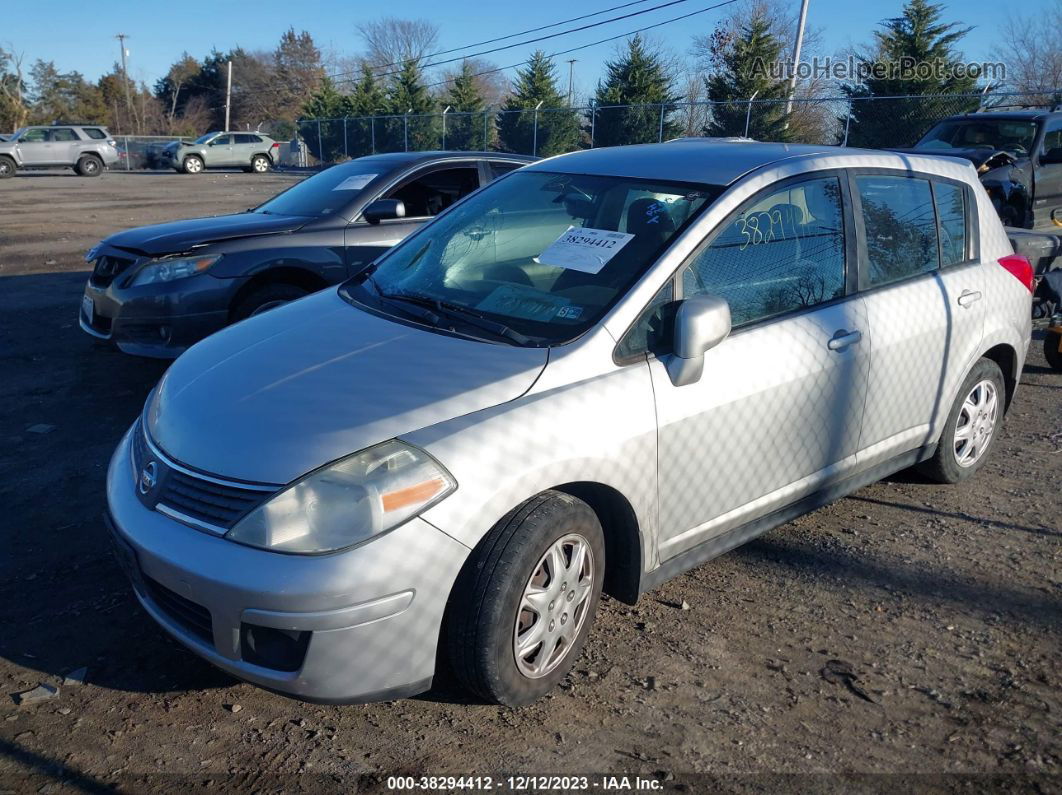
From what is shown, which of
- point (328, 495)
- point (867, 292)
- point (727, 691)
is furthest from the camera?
point (867, 292)

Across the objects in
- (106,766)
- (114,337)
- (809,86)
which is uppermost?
(809,86)

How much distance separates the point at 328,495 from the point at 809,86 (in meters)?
39.0

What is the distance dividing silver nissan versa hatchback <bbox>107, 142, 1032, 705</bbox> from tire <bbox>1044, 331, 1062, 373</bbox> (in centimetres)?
265

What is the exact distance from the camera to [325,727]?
9.49ft

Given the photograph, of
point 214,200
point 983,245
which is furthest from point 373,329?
point 214,200

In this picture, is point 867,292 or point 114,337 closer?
point 867,292

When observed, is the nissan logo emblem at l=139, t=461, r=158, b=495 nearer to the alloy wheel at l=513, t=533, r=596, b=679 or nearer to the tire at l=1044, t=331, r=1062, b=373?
the alloy wheel at l=513, t=533, r=596, b=679

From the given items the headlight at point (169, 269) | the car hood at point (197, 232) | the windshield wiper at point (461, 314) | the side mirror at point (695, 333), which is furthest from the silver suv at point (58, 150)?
the side mirror at point (695, 333)

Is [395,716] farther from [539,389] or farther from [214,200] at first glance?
[214,200]

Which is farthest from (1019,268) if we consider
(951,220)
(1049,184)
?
(1049,184)

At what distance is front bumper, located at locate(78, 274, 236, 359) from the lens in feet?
19.8

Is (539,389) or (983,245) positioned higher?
(983,245)

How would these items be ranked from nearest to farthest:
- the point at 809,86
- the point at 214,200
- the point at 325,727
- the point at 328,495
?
1. the point at 328,495
2. the point at 325,727
3. the point at 214,200
4. the point at 809,86

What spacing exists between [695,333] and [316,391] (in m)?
1.27
